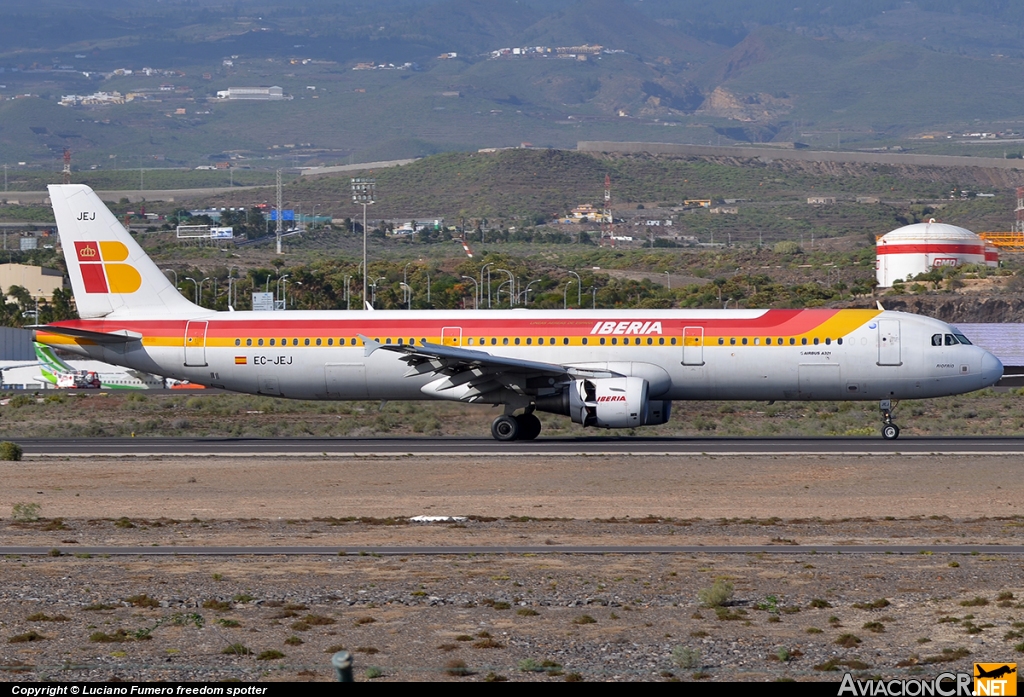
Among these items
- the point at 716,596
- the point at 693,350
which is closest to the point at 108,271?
the point at 693,350

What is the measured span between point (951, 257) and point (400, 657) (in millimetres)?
112848

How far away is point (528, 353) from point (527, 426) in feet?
6.84

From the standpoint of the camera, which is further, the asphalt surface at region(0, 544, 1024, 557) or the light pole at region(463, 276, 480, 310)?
the light pole at region(463, 276, 480, 310)

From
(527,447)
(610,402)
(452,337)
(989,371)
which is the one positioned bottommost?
(527,447)

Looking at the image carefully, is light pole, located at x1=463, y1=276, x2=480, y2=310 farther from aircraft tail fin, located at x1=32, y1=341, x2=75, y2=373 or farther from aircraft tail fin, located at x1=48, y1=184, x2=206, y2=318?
aircraft tail fin, located at x1=48, y1=184, x2=206, y2=318

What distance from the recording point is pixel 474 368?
38.0m

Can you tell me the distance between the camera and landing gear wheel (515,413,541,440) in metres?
39.1

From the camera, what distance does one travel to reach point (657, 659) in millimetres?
13977

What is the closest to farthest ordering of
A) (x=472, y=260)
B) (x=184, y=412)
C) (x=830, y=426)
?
(x=830, y=426), (x=184, y=412), (x=472, y=260)

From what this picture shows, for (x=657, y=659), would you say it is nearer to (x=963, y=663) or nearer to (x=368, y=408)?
(x=963, y=663)

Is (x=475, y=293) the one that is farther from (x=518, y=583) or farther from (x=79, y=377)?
(x=518, y=583)

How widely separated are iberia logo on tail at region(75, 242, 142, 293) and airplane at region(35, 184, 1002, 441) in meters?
0.04

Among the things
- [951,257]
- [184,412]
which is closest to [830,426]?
[184,412]

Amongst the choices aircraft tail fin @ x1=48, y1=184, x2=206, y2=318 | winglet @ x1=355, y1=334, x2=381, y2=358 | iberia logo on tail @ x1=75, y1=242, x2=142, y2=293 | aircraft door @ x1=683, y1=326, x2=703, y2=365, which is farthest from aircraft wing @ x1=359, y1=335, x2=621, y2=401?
iberia logo on tail @ x1=75, y1=242, x2=142, y2=293
